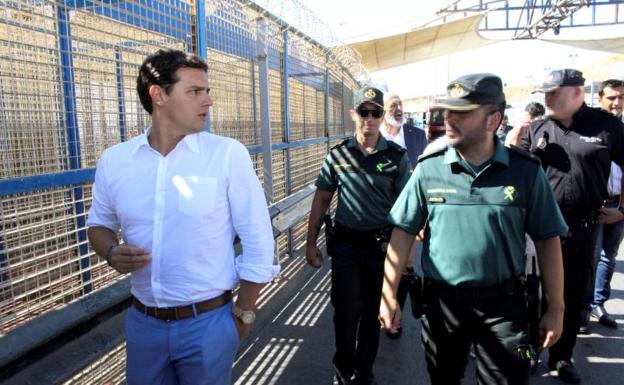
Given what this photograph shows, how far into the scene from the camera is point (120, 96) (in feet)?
9.96

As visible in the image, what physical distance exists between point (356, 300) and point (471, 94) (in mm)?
1622

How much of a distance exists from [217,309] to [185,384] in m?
0.33

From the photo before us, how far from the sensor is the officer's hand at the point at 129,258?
194 cm

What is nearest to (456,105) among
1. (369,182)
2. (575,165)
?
(369,182)

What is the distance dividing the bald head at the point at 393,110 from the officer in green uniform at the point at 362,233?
5.83ft

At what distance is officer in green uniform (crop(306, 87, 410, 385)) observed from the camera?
3.37m

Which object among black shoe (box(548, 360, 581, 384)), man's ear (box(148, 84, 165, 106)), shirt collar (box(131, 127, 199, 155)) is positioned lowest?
black shoe (box(548, 360, 581, 384))

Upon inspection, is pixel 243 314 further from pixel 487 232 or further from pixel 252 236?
pixel 487 232

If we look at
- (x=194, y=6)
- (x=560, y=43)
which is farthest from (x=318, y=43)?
(x=560, y=43)

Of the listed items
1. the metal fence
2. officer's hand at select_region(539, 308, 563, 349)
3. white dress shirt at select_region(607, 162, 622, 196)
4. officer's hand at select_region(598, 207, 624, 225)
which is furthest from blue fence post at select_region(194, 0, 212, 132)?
white dress shirt at select_region(607, 162, 622, 196)

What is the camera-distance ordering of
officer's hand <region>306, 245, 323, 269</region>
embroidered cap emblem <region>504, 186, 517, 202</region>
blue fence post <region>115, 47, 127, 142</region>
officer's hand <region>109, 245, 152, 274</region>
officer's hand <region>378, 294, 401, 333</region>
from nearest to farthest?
officer's hand <region>109, 245, 152, 274</region> < embroidered cap emblem <region>504, 186, 517, 202</region> < officer's hand <region>378, 294, 401, 333</region> < blue fence post <region>115, 47, 127, 142</region> < officer's hand <region>306, 245, 323, 269</region>

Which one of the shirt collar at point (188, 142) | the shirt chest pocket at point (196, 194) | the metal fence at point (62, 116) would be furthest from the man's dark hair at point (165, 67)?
the metal fence at point (62, 116)

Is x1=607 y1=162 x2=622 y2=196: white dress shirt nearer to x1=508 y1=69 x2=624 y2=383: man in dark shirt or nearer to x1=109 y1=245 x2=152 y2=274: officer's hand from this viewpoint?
x1=508 y1=69 x2=624 y2=383: man in dark shirt

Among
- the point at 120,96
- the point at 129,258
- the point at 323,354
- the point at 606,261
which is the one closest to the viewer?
the point at 129,258
